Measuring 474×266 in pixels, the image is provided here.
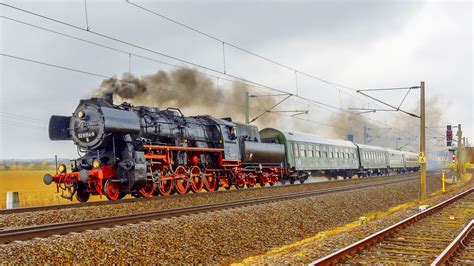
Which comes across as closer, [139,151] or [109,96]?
[139,151]

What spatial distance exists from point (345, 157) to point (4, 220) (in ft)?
99.3

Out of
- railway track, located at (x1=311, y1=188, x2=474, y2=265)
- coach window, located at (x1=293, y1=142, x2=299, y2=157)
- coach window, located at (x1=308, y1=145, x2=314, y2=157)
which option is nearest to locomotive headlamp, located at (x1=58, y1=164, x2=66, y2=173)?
railway track, located at (x1=311, y1=188, x2=474, y2=265)

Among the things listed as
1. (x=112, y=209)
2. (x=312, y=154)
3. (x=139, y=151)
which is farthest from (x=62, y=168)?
(x=312, y=154)

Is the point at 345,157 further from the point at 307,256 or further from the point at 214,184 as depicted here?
the point at 307,256

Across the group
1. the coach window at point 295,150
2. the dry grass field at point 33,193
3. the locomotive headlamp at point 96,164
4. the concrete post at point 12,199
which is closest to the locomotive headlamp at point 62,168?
the locomotive headlamp at point 96,164

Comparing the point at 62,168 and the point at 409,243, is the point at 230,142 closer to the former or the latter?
the point at 62,168

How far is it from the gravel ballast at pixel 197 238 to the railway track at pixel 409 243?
2.90 m

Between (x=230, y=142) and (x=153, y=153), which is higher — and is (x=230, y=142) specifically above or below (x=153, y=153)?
above

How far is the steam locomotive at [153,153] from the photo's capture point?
51.5 ft

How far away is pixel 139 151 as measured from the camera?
16125 millimetres

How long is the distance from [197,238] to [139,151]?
6.47 m

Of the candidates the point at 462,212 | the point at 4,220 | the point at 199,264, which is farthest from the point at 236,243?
the point at 462,212

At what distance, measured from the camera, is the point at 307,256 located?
855 centimetres

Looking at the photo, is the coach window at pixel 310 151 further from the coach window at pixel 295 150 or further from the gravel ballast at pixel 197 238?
the gravel ballast at pixel 197 238
